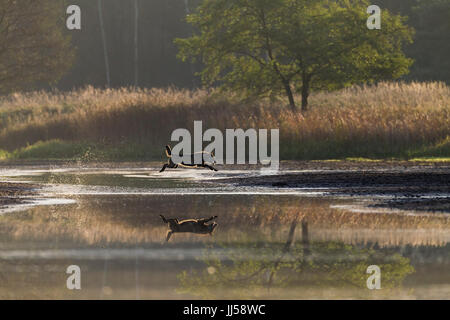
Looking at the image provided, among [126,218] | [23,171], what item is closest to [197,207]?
[126,218]

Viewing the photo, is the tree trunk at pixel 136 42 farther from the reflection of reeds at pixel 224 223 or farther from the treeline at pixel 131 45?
the reflection of reeds at pixel 224 223

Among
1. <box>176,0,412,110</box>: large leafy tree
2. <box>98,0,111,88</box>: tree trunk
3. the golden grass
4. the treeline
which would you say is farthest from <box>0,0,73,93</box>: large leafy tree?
<box>176,0,412,110</box>: large leafy tree

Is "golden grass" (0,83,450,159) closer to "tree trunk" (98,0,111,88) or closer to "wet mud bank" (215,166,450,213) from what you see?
"wet mud bank" (215,166,450,213)

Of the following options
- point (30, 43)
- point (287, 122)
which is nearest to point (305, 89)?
point (287, 122)

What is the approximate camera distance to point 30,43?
57.8 metres

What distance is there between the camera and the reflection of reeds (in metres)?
11.4

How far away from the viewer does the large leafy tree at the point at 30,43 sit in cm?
5400

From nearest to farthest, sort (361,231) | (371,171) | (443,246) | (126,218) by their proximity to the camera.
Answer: (443,246) → (361,231) → (126,218) → (371,171)

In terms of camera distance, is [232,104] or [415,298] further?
[232,104]

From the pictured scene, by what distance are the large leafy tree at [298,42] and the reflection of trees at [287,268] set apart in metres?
25.4

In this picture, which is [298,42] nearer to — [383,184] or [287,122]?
[287,122]

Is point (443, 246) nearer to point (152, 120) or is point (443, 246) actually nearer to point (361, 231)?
point (361, 231)
